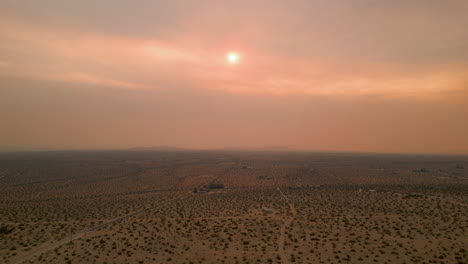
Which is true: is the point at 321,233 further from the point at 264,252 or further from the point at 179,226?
the point at 179,226

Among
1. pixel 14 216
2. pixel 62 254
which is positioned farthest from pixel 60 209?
pixel 62 254

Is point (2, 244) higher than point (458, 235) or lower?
lower

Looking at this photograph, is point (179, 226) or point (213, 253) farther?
point (179, 226)

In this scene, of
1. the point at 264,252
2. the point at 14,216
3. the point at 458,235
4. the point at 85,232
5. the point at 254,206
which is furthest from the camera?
the point at 254,206

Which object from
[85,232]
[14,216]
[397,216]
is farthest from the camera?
[14,216]

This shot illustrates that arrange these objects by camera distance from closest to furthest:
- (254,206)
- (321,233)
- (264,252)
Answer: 1. (264,252)
2. (321,233)
3. (254,206)

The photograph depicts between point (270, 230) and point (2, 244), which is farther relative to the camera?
point (270, 230)

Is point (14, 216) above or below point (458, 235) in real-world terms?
below

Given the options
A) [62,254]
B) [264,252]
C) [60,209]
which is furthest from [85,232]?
[264,252]

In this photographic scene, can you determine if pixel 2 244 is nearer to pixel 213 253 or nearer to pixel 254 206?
pixel 213 253
